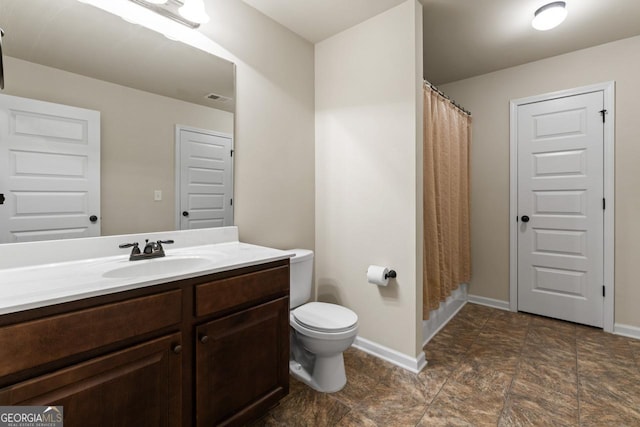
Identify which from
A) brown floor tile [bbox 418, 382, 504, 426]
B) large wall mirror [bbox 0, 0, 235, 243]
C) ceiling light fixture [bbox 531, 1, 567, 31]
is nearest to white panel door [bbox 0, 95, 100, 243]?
large wall mirror [bbox 0, 0, 235, 243]

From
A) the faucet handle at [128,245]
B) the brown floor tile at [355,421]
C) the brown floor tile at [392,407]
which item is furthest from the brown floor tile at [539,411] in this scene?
the faucet handle at [128,245]

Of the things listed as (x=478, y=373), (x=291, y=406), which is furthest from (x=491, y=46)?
(x=291, y=406)

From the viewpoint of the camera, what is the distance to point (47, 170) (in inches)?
51.6

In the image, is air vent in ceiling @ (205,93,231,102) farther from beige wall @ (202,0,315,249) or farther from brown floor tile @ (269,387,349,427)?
brown floor tile @ (269,387,349,427)

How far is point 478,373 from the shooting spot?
196 cm

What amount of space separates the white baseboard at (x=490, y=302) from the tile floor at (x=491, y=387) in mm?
583

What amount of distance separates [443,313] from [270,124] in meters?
2.20

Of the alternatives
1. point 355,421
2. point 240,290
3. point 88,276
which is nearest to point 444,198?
point 355,421

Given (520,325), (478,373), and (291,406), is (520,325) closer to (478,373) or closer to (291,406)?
(478,373)

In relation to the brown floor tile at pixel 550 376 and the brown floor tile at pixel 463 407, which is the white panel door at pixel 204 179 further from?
the brown floor tile at pixel 550 376

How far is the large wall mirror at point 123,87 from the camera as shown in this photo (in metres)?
1.29

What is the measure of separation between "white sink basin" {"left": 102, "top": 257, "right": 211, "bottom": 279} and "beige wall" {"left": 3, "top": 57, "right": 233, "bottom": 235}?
9.0 inches

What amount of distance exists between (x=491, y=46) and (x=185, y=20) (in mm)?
2420

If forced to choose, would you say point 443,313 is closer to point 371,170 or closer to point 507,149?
point 371,170
